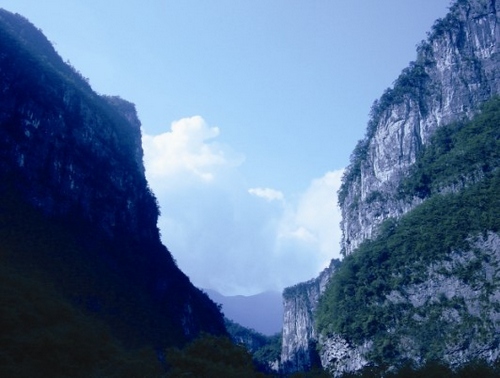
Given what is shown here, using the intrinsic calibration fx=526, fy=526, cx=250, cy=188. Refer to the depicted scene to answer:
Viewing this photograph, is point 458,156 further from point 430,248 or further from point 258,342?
point 258,342

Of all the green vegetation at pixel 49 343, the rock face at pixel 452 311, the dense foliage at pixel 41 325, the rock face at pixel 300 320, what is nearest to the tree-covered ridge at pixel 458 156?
the rock face at pixel 452 311

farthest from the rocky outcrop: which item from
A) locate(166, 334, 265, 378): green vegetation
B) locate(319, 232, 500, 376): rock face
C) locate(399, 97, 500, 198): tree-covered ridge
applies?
locate(166, 334, 265, 378): green vegetation

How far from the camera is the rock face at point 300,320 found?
145m

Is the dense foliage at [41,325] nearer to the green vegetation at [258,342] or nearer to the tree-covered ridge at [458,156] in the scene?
the tree-covered ridge at [458,156]

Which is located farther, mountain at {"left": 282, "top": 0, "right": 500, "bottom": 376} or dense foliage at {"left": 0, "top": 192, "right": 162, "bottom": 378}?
mountain at {"left": 282, "top": 0, "right": 500, "bottom": 376}

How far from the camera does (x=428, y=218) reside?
292 ft

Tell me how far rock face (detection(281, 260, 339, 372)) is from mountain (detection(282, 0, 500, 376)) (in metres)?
3.55

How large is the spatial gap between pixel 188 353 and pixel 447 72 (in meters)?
96.5

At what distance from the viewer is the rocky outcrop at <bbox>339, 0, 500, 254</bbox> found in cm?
10794

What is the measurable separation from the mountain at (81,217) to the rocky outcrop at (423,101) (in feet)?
137

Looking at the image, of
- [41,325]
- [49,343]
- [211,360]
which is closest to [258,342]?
[41,325]

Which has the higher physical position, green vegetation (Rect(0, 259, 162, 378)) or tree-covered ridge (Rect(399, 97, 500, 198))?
tree-covered ridge (Rect(399, 97, 500, 198))

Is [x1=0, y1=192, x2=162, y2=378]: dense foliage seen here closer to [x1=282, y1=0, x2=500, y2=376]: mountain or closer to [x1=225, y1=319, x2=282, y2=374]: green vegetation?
[x1=282, y1=0, x2=500, y2=376]: mountain

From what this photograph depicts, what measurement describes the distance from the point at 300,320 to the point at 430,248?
3353 inches
